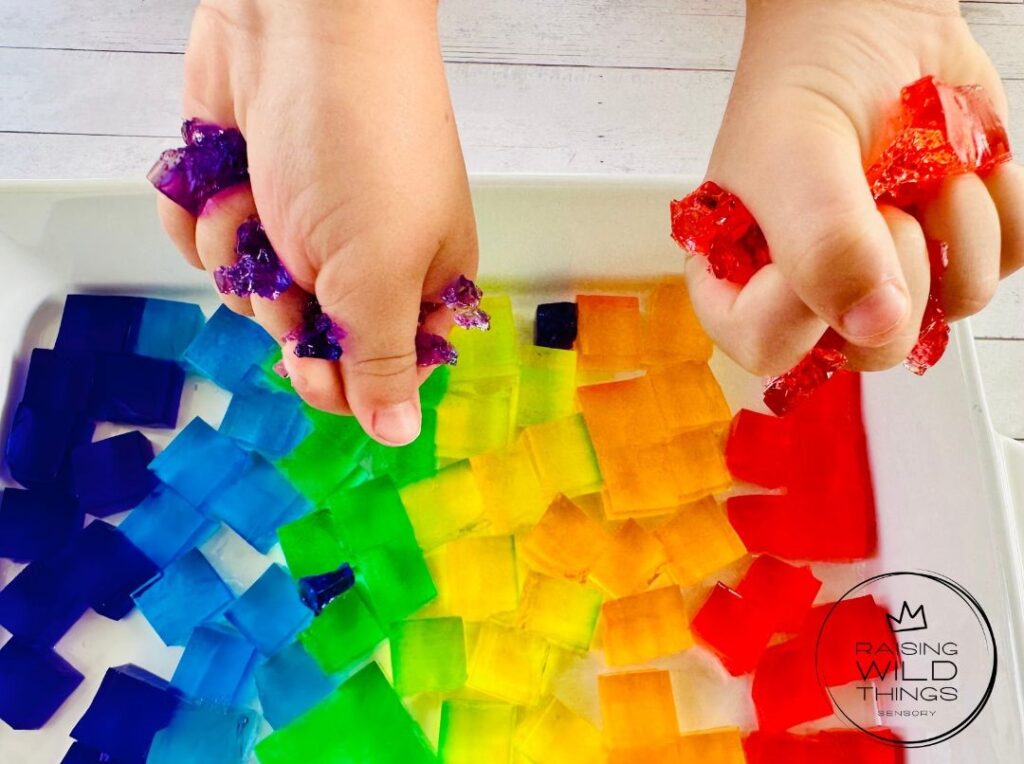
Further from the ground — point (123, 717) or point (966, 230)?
point (966, 230)

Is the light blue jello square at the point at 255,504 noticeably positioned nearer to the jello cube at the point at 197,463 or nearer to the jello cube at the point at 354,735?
the jello cube at the point at 197,463

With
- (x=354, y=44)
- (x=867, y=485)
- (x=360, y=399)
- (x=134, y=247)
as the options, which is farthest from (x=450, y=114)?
(x=867, y=485)

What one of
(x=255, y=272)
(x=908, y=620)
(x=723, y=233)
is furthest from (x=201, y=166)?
(x=908, y=620)

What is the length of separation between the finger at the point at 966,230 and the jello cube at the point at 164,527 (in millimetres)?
515

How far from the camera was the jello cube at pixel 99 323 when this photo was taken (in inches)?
26.6

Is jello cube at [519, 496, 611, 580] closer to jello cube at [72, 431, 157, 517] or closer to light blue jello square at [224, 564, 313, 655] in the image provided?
light blue jello square at [224, 564, 313, 655]

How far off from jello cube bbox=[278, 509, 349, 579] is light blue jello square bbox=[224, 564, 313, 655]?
2 centimetres

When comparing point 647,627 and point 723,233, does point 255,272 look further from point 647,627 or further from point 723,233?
point 647,627

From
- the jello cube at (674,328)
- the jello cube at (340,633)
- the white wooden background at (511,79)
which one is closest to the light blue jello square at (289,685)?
the jello cube at (340,633)

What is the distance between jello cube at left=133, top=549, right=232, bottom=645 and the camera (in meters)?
0.62

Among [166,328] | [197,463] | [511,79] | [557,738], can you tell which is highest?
[511,79]

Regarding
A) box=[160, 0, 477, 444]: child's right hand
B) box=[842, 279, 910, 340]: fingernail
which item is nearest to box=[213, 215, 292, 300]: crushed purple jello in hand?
box=[160, 0, 477, 444]: child's right hand

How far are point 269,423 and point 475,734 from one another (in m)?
0.26

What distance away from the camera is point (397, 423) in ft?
1.75
